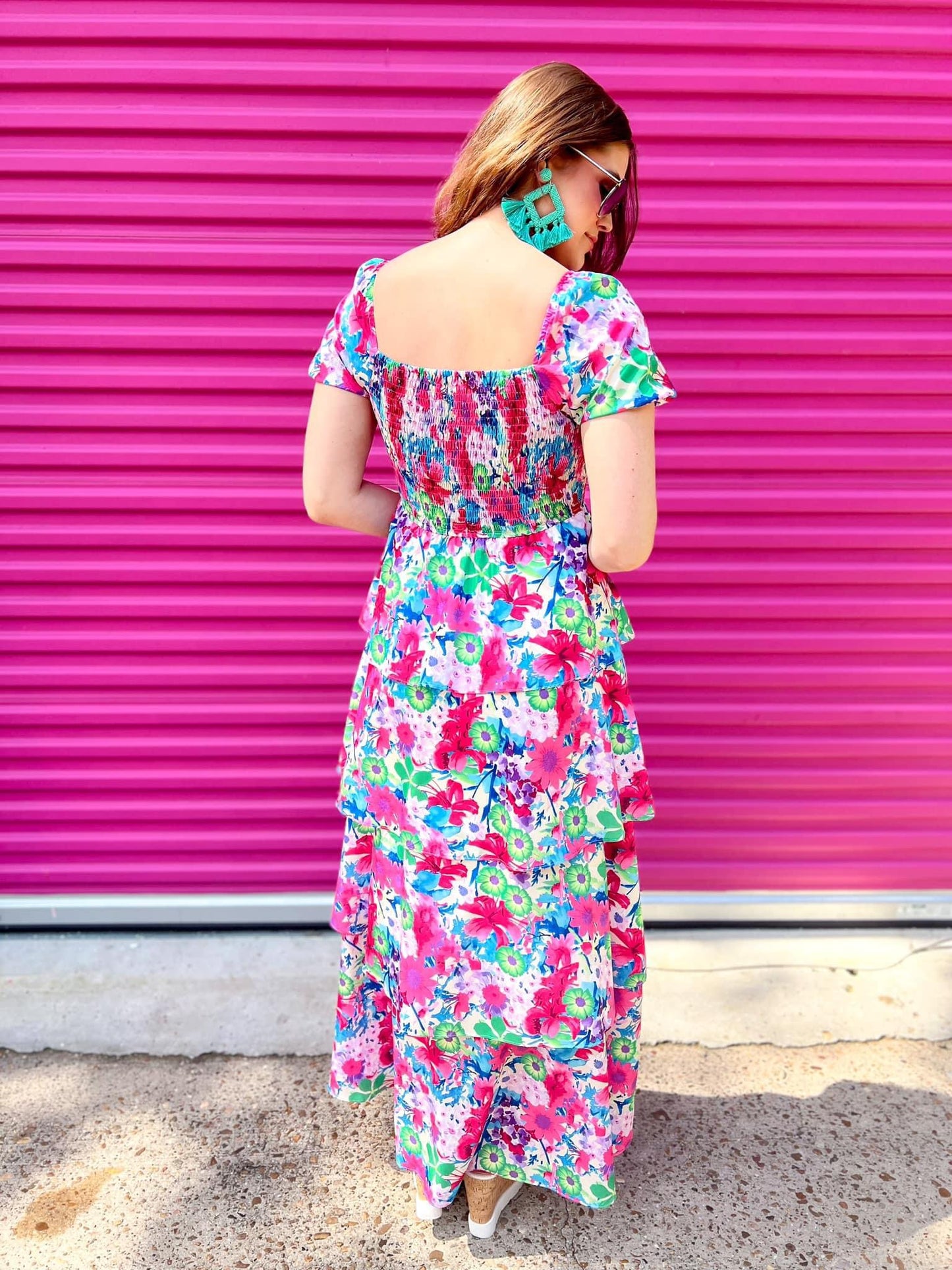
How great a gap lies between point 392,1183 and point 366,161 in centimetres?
249

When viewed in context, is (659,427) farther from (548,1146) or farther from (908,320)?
(548,1146)

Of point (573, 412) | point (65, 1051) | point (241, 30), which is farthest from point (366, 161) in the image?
point (65, 1051)

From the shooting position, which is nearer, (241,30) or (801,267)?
(241,30)

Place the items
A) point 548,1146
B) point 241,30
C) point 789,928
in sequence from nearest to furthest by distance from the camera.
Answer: point 548,1146 < point 241,30 < point 789,928

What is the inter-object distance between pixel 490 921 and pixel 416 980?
209 mm

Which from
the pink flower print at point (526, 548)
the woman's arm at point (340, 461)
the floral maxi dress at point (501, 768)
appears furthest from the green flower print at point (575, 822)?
the woman's arm at point (340, 461)

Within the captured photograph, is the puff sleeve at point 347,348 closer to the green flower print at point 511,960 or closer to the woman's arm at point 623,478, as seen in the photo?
the woman's arm at point 623,478

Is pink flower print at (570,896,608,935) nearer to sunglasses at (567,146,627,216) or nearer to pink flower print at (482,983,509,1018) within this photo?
pink flower print at (482,983,509,1018)

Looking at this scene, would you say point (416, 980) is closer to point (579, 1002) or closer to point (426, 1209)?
point (579, 1002)

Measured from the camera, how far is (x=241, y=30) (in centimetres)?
250

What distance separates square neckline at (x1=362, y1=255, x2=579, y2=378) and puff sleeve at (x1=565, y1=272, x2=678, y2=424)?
1.3 inches

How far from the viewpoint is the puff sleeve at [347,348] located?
173cm

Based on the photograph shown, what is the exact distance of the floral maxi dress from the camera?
166 cm

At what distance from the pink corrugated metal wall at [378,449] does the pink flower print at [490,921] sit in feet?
3.91
